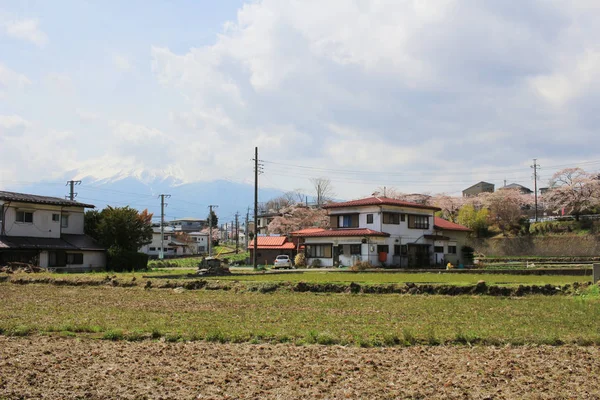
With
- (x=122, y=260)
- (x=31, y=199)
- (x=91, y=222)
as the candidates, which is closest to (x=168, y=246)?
(x=91, y=222)

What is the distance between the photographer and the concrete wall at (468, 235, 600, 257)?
63.8 meters

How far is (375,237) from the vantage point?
51.8 m

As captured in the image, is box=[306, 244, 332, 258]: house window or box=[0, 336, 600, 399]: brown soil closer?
box=[0, 336, 600, 399]: brown soil

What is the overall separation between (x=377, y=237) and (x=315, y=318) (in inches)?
1482

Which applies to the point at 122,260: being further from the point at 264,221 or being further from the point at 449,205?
the point at 264,221

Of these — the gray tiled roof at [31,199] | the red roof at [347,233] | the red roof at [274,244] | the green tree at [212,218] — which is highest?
the green tree at [212,218]

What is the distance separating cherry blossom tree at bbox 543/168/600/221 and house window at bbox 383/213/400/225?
31797 millimetres

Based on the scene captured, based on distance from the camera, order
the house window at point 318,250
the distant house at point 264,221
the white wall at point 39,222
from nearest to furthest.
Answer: the white wall at point 39,222 < the house window at point 318,250 < the distant house at point 264,221

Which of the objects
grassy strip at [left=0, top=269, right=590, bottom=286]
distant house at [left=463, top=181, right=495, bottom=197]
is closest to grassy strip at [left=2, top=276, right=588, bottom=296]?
grassy strip at [left=0, top=269, right=590, bottom=286]

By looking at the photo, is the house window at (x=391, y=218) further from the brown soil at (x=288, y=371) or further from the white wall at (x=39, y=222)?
the brown soil at (x=288, y=371)

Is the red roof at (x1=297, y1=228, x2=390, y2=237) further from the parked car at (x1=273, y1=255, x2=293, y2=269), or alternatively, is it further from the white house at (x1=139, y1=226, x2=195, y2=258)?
the white house at (x1=139, y1=226, x2=195, y2=258)

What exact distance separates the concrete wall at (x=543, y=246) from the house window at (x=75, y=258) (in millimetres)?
50306

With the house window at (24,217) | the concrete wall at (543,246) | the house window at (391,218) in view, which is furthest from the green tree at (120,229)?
the concrete wall at (543,246)

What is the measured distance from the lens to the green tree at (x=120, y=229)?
161 feet
